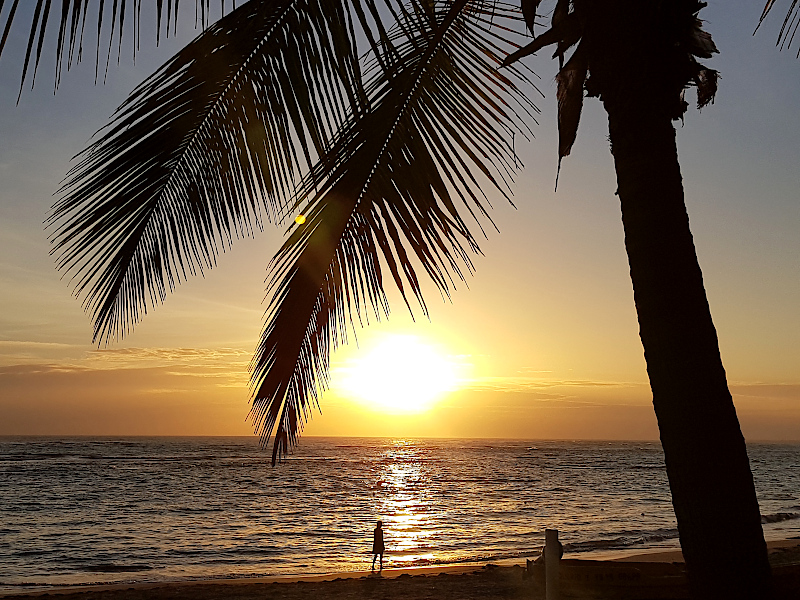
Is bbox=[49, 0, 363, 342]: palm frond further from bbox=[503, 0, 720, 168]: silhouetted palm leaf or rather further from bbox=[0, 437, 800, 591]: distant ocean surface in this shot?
bbox=[0, 437, 800, 591]: distant ocean surface

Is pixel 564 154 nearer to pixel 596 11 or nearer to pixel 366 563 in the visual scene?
pixel 596 11

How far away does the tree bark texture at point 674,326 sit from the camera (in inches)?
89.7

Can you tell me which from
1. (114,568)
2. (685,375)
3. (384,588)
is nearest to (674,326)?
(685,375)

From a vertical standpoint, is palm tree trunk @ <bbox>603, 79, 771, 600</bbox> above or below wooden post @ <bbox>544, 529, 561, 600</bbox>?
above

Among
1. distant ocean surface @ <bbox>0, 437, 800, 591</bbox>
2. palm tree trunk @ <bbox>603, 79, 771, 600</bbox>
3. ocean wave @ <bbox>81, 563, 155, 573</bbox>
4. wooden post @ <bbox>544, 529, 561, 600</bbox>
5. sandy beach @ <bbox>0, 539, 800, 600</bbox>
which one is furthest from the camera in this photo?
distant ocean surface @ <bbox>0, 437, 800, 591</bbox>

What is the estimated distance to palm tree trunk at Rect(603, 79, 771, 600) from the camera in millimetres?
2277

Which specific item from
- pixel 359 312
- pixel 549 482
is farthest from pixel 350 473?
pixel 359 312

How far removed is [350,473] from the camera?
64.9m

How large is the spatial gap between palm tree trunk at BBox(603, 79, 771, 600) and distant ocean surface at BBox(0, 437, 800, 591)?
12.6 ft

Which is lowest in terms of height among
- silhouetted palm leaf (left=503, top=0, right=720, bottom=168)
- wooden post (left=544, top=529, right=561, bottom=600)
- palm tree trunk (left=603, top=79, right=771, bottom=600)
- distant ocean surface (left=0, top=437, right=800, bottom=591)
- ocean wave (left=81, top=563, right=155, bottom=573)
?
ocean wave (left=81, top=563, right=155, bottom=573)

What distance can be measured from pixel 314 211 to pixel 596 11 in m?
1.51

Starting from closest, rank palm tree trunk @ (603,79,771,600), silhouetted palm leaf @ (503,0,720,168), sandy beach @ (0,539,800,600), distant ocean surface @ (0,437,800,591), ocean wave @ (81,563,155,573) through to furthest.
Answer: palm tree trunk @ (603,79,771,600)
silhouetted palm leaf @ (503,0,720,168)
sandy beach @ (0,539,800,600)
ocean wave @ (81,563,155,573)
distant ocean surface @ (0,437,800,591)

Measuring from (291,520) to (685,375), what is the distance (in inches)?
1207

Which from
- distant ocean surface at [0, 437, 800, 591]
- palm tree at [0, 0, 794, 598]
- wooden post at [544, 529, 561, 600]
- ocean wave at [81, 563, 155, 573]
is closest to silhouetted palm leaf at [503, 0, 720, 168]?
palm tree at [0, 0, 794, 598]
